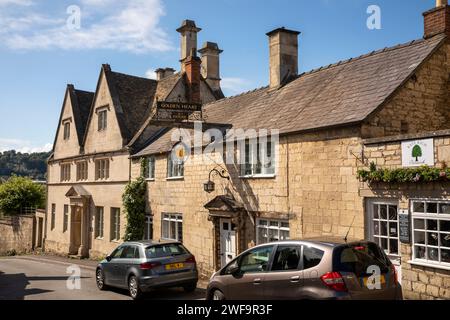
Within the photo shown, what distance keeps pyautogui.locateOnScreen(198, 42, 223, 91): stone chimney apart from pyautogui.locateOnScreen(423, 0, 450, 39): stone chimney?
1645cm

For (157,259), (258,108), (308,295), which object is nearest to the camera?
(308,295)

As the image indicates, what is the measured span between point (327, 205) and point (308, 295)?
5.54 meters

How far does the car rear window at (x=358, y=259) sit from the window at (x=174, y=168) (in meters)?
12.5

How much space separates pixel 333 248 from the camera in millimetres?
7613

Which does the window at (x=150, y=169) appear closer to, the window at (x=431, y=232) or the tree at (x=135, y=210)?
the tree at (x=135, y=210)

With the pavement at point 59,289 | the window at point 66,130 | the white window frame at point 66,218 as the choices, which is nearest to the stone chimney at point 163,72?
the window at point 66,130

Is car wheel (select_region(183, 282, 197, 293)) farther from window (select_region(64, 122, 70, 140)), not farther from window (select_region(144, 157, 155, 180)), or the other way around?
window (select_region(64, 122, 70, 140))

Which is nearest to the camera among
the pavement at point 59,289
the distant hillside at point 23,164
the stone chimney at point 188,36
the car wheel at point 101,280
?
the pavement at point 59,289

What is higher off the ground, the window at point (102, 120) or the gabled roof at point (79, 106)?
the gabled roof at point (79, 106)

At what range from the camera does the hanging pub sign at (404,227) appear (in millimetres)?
10656

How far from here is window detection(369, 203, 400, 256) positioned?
11.3 meters
